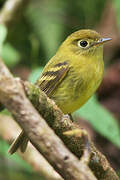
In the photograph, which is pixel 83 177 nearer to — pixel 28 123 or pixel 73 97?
pixel 28 123

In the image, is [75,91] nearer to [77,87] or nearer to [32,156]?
[77,87]

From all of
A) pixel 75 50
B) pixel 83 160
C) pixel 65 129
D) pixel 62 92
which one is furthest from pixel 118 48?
pixel 83 160

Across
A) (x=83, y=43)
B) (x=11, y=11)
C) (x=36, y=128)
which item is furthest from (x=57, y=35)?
(x=36, y=128)

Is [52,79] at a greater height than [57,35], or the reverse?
[57,35]

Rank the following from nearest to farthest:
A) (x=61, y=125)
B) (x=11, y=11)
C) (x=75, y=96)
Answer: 1. (x=61, y=125)
2. (x=75, y=96)
3. (x=11, y=11)

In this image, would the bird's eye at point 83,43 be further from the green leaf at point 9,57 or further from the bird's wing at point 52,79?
the green leaf at point 9,57

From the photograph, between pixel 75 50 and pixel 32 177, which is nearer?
pixel 75 50

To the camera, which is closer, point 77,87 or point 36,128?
point 36,128
